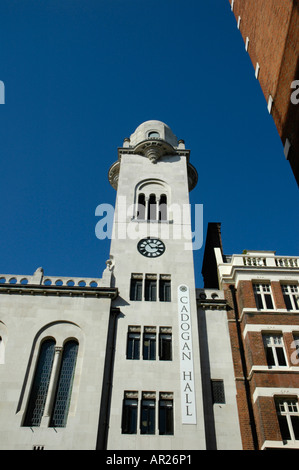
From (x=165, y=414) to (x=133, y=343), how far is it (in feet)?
16.5

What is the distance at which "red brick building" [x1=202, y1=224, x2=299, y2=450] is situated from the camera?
2448 cm

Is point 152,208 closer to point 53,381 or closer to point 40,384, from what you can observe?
point 53,381

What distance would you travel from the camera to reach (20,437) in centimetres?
2348

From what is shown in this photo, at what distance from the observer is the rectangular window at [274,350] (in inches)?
1063

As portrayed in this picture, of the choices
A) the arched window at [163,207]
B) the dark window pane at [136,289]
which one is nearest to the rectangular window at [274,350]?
the dark window pane at [136,289]

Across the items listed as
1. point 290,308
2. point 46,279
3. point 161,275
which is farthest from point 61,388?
point 290,308


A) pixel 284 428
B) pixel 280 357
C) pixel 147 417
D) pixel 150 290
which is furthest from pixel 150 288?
pixel 284 428

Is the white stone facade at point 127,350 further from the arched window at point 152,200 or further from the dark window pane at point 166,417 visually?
the arched window at point 152,200

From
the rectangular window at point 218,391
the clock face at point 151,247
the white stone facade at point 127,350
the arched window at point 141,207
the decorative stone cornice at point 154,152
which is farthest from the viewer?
the decorative stone cornice at point 154,152

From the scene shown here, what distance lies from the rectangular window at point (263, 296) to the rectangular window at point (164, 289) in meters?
6.21

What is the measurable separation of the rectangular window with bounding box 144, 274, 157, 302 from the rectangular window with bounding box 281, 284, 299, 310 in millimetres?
9247

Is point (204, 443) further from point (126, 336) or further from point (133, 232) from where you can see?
point (133, 232)

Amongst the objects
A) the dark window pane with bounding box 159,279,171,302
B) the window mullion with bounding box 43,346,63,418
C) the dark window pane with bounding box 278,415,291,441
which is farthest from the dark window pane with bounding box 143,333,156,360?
the dark window pane with bounding box 278,415,291,441
